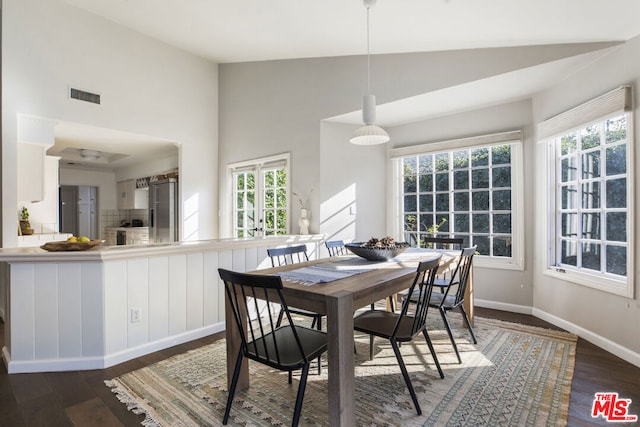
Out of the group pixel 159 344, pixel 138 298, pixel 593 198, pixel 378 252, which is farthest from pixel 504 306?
pixel 138 298

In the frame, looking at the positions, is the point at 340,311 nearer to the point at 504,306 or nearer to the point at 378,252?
the point at 378,252

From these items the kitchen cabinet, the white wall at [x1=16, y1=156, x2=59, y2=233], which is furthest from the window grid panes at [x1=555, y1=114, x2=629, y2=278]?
the kitchen cabinet

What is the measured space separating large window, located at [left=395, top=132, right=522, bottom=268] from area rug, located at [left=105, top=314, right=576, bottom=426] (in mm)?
1297

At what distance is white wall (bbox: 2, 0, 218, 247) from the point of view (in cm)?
351

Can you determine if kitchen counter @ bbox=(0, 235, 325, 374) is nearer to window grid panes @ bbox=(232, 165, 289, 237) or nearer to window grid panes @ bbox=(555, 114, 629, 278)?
window grid panes @ bbox=(232, 165, 289, 237)

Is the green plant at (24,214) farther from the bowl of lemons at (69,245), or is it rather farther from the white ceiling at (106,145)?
the bowl of lemons at (69,245)

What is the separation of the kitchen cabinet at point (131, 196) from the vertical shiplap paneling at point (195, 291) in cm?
447

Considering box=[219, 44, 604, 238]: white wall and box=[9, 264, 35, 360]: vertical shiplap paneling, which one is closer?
box=[9, 264, 35, 360]: vertical shiplap paneling

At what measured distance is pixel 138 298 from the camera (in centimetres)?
262

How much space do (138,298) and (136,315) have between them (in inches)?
5.2

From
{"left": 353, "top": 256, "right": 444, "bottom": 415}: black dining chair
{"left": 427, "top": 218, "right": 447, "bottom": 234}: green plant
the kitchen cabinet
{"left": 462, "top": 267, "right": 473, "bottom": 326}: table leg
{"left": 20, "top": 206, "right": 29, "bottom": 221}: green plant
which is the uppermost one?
the kitchen cabinet

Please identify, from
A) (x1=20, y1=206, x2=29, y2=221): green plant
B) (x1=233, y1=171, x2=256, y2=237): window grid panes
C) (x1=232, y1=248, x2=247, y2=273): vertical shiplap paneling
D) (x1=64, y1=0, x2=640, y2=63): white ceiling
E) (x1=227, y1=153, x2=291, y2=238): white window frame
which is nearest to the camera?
(x1=64, y1=0, x2=640, y2=63): white ceiling

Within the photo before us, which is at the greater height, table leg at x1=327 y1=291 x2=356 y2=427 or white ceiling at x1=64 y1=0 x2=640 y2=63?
white ceiling at x1=64 y1=0 x2=640 y2=63

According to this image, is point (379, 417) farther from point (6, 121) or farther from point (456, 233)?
point (6, 121)
